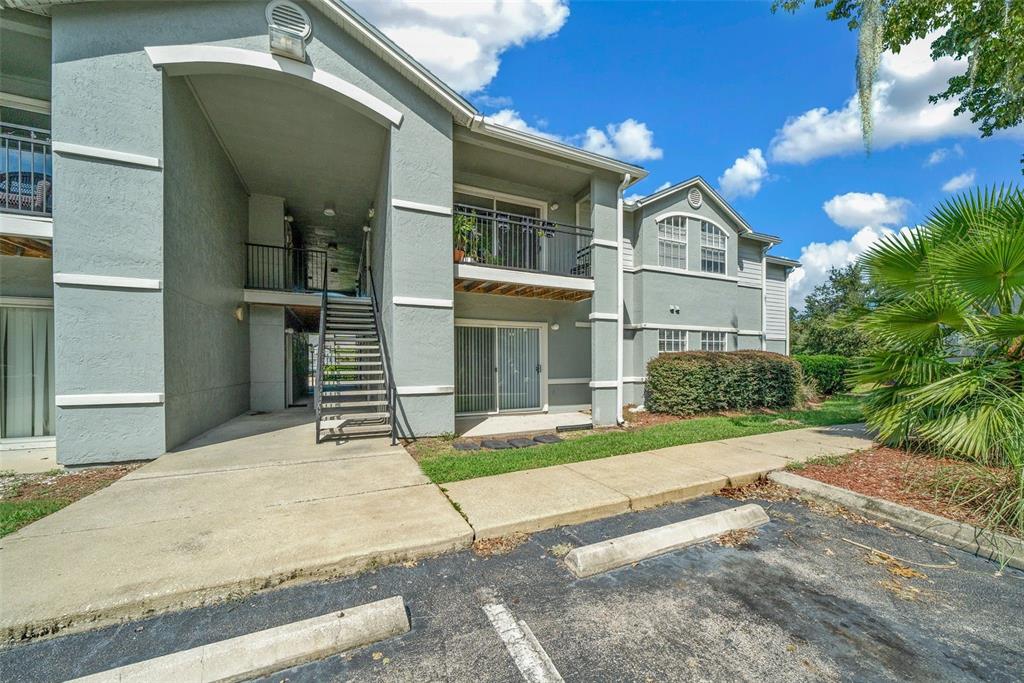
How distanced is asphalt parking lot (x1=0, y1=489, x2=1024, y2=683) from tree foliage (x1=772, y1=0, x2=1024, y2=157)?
647cm

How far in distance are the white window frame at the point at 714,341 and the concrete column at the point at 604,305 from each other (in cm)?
514

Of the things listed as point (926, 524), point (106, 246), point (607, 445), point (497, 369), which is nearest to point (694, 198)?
point (497, 369)

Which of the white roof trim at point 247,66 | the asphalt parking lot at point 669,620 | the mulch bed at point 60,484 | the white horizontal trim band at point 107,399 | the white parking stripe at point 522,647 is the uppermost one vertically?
the white roof trim at point 247,66

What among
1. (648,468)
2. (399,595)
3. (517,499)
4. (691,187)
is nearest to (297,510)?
(399,595)

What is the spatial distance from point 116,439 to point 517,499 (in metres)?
5.61

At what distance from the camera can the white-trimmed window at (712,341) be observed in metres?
12.3

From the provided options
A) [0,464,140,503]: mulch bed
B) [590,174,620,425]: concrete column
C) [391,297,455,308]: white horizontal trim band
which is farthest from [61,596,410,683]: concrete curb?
[590,174,620,425]: concrete column

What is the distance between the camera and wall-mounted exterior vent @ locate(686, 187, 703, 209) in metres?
12.0

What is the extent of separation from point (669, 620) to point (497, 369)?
294 inches

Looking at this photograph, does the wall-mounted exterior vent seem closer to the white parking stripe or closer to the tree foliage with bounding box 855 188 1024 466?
the tree foliage with bounding box 855 188 1024 466

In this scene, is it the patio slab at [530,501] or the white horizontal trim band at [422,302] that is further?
the white horizontal trim band at [422,302]

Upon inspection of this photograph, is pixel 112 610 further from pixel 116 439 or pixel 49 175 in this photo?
pixel 49 175

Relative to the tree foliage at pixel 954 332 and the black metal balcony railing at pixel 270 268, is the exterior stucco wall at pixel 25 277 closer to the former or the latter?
the black metal balcony railing at pixel 270 268

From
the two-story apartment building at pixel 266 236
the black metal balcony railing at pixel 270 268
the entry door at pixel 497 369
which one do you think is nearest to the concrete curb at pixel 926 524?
the two-story apartment building at pixel 266 236
